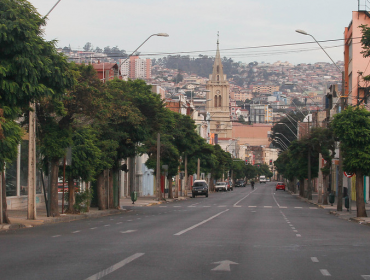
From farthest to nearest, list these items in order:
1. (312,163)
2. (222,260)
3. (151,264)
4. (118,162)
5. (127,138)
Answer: (312,163)
(118,162)
(127,138)
(222,260)
(151,264)

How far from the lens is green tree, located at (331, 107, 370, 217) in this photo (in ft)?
94.9

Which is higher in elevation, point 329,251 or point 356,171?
point 356,171

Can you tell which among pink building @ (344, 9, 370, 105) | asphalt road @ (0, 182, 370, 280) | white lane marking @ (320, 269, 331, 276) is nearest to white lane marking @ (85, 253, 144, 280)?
asphalt road @ (0, 182, 370, 280)

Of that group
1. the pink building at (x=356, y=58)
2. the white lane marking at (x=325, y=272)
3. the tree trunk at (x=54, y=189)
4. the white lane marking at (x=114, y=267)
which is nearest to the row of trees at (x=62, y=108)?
the tree trunk at (x=54, y=189)

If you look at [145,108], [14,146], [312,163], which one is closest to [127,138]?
[145,108]

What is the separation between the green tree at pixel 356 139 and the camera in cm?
2894

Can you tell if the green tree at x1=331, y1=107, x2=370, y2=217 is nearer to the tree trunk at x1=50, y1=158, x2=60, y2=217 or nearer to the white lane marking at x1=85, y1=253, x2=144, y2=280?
the tree trunk at x1=50, y1=158, x2=60, y2=217

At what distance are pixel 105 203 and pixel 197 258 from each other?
23717 millimetres

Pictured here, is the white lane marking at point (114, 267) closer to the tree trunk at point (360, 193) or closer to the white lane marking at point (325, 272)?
the white lane marking at point (325, 272)

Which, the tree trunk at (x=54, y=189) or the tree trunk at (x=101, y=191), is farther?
the tree trunk at (x=101, y=191)

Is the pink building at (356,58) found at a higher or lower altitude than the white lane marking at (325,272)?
higher

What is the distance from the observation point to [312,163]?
208 ft

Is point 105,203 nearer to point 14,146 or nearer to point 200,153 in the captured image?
point 14,146

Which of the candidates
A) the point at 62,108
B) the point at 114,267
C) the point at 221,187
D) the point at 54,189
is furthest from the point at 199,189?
the point at 114,267
